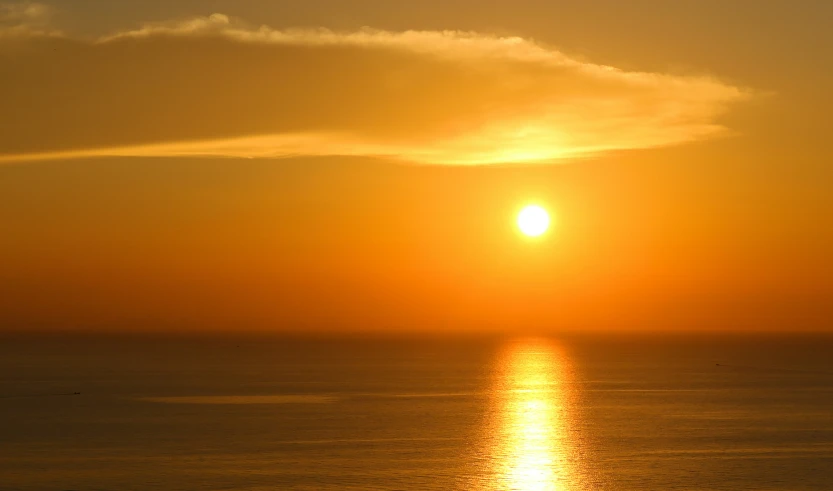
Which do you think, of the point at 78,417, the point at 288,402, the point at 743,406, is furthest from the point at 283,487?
the point at 743,406

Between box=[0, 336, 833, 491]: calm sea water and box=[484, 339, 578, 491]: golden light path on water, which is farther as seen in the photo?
box=[484, 339, 578, 491]: golden light path on water

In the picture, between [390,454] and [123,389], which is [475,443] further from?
[123,389]

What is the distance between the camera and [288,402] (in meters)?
131

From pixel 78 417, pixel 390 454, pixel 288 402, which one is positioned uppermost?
pixel 288 402

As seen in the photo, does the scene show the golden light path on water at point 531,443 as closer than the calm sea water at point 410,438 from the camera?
No

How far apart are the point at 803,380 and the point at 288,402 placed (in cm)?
11071

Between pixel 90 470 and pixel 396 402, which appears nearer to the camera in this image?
pixel 90 470

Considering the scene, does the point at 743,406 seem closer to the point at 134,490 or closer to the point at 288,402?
the point at 288,402

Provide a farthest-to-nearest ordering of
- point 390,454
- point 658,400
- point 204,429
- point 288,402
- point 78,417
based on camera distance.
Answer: point 658,400 < point 288,402 < point 78,417 < point 204,429 < point 390,454

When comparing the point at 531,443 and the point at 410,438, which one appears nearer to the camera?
the point at 531,443

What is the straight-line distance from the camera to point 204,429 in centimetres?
9856

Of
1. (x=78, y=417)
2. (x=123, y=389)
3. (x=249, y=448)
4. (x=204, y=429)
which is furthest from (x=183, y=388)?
(x=249, y=448)

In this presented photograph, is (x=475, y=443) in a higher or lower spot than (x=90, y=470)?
higher

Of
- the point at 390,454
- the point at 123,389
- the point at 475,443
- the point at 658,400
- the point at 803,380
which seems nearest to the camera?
the point at 390,454
